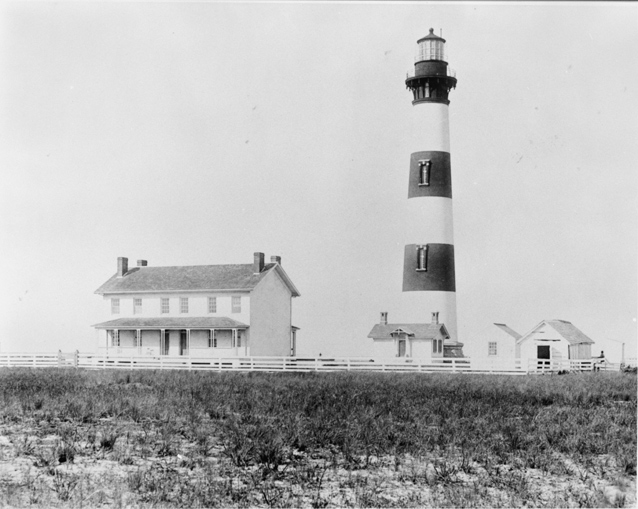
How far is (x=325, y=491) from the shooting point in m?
8.23

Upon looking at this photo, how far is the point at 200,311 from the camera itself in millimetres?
39312

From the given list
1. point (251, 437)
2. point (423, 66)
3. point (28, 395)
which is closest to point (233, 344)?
point (423, 66)

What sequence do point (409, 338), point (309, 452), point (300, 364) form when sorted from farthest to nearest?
point (409, 338), point (300, 364), point (309, 452)

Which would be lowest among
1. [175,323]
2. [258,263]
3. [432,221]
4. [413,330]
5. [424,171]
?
[413,330]

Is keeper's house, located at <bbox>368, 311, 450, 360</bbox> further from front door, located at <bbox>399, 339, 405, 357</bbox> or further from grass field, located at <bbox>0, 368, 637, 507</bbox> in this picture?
grass field, located at <bbox>0, 368, 637, 507</bbox>

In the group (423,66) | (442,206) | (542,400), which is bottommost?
(542,400)

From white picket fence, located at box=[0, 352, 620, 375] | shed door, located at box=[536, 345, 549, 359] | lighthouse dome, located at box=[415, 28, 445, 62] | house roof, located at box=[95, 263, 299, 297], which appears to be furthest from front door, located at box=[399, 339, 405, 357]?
lighthouse dome, located at box=[415, 28, 445, 62]

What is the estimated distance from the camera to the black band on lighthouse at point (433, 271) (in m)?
34.1

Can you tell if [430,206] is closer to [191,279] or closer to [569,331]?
[569,331]

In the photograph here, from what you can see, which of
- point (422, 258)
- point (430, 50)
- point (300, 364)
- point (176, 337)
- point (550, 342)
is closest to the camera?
point (300, 364)

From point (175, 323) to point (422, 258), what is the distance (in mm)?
12607

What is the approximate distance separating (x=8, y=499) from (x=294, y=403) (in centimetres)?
754

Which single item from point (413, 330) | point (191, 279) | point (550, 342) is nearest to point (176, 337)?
point (191, 279)

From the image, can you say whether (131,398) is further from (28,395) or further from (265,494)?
(265,494)
